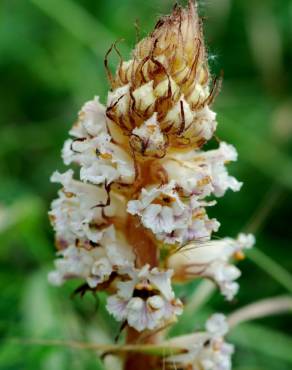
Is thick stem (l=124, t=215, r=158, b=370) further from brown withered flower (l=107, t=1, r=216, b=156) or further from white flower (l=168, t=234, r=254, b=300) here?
brown withered flower (l=107, t=1, r=216, b=156)

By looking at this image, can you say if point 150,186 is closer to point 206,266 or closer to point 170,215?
point 170,215

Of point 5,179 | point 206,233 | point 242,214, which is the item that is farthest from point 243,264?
point 206,233

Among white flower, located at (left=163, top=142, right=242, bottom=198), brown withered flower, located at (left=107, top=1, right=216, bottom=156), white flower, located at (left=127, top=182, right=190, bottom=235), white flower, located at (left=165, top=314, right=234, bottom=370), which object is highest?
brown withered flower, located at (left=107, top=1, right=216, bottom=156)

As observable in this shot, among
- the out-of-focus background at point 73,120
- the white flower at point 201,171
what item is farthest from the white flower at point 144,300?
the out-of-focus background at point 73,120

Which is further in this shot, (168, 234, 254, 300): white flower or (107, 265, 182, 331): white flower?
(168, 234, 254, 300): white flower

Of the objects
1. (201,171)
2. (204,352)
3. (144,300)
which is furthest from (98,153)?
(204,352)

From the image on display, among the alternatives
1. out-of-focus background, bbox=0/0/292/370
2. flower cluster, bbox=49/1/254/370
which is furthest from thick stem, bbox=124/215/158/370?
out-of-focus background, bbox=0/0/292/370
